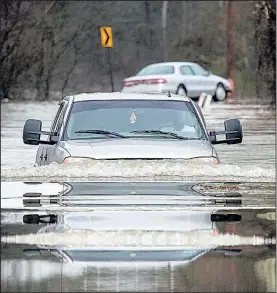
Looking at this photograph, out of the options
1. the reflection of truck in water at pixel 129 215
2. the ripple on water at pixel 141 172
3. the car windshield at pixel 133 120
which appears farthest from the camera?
the car windshield at pixel 133 120

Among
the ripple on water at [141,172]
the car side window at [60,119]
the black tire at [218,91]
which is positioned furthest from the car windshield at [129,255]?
the black tire at [218,91]

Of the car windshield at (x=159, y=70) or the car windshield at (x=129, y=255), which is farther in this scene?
the car windshield at (x=159, y=70)

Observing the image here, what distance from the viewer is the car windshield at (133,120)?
12.9 metres

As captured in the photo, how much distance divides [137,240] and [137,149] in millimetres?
4642

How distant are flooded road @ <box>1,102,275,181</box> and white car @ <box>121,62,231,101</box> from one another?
4.87 feet

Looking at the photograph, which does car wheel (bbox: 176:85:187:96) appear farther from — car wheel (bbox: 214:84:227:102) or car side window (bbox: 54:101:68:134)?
car side window (bbox: 54:101:68:134)

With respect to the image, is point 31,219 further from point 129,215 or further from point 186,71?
point 186,71

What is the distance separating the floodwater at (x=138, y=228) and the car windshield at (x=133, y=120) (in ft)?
7.59

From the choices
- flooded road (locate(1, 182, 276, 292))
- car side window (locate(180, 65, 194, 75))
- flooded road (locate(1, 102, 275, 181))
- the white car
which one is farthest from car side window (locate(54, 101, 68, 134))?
car side window (locate(180, 65, 194, 75))

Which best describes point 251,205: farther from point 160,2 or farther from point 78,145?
point 160,2

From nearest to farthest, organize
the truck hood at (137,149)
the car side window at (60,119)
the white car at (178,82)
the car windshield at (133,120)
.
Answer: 1. the truck hood at (137,149)
2. the car windshield at (133,120)
3. the car side window at (60,119)
4. the white car at (178,82)

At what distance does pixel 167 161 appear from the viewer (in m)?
10.9

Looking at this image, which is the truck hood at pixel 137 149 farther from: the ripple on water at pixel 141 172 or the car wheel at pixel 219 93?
the car wheel at pixel 219 93

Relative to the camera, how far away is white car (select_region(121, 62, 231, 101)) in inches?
1714
